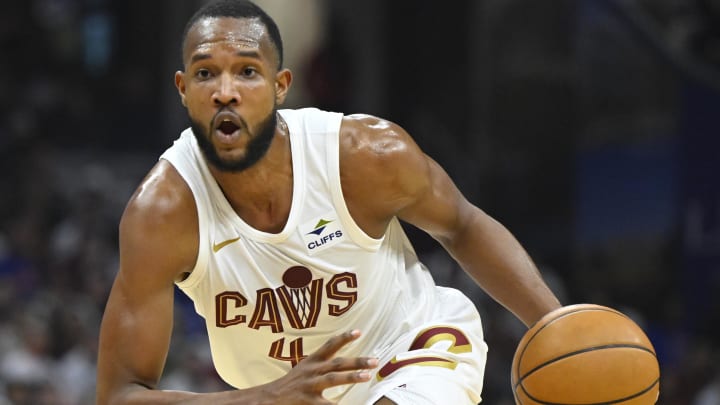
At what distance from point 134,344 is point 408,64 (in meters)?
9.37

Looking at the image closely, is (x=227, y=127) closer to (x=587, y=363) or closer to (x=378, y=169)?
(x=378, y=169)

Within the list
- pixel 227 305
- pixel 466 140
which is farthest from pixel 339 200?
pixel 466 140

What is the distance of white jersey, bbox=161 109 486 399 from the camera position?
157 inches

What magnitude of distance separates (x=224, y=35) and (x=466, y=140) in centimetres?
785

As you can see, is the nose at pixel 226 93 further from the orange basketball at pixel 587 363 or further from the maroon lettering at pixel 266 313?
the orange basketball at pixel 587 363

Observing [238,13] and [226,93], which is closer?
[226,93]

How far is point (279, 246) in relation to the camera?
158 inches

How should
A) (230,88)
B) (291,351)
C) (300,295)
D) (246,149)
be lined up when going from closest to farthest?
(230,88)
(246,149)
(300,295)
(291,351)

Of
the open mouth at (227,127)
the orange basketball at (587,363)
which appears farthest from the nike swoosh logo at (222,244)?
the orange basketball at (587,363)

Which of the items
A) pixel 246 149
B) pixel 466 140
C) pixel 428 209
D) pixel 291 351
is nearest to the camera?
pixel 246 149

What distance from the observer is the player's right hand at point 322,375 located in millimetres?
3391

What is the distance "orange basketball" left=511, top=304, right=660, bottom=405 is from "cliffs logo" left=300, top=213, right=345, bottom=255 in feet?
2.45

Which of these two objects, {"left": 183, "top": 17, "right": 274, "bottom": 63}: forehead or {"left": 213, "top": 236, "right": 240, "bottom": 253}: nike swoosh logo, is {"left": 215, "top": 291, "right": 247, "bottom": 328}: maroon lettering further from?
{"left": 183, "top": 17, "right": 274, "bottom": 63}: forehead

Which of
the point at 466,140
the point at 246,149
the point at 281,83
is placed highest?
the point at 281,83
